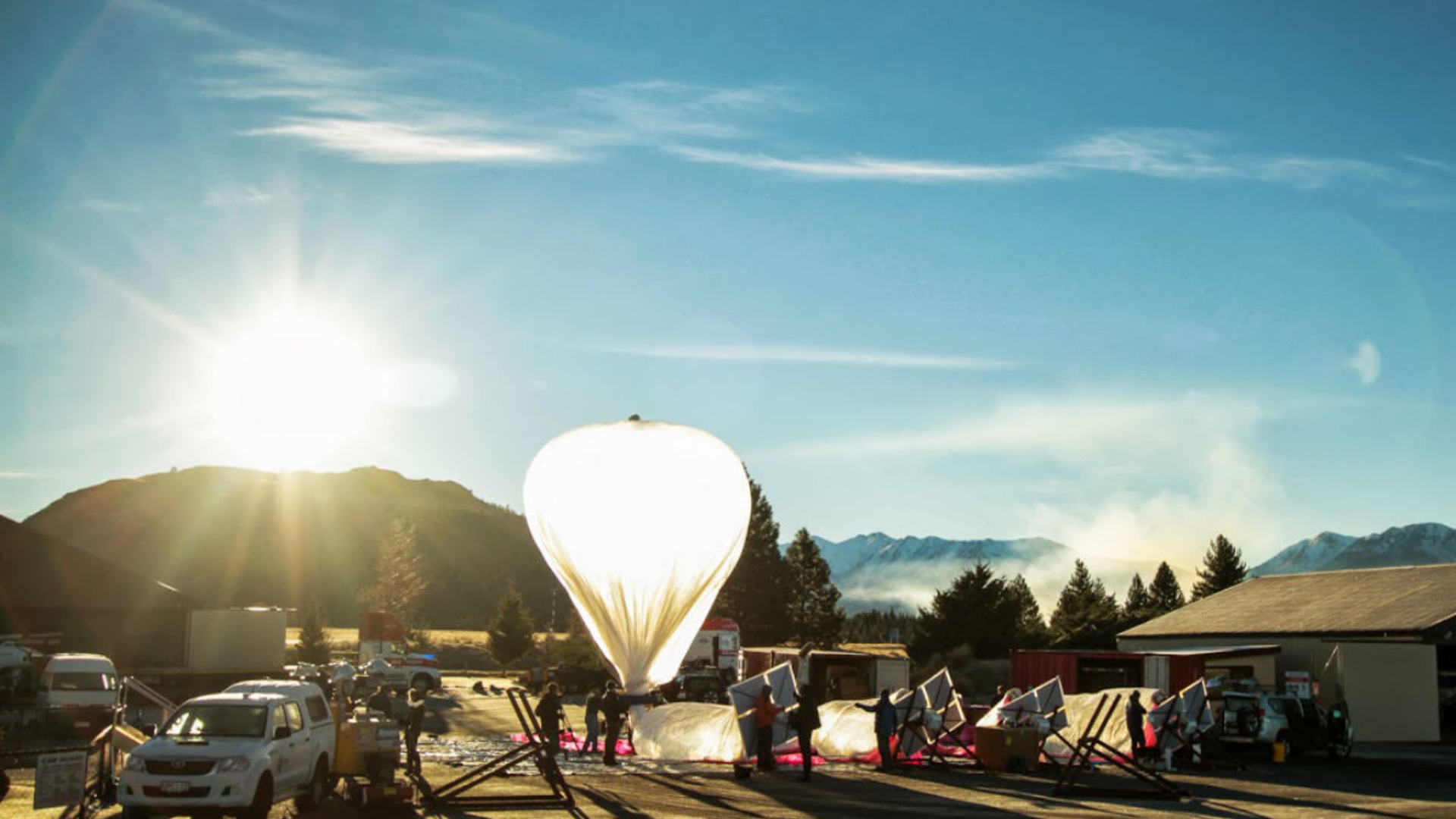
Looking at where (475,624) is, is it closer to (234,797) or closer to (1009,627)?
(1009,627)

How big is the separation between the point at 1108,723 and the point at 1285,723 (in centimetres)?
576

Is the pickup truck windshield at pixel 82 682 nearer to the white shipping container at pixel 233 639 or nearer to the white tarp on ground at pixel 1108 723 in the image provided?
the white shipping container at pixel 233 639

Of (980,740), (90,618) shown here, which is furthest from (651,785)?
(90,618)

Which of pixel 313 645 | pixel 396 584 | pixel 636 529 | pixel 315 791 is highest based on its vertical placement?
pixel 396 584

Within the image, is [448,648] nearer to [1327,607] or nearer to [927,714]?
[1327,607]

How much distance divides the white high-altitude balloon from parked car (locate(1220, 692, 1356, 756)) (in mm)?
14123

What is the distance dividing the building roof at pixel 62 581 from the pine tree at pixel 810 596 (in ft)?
146

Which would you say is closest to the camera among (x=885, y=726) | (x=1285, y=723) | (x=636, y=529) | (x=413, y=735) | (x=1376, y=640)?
(x=413, y=735)

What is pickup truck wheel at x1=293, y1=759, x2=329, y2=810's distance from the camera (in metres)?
19.8

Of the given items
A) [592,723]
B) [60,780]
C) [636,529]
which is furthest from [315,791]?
[636,529]

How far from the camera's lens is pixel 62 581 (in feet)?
192

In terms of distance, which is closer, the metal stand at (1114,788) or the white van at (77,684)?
the metal stand at (1114,788)

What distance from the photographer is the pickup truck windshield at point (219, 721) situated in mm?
18484

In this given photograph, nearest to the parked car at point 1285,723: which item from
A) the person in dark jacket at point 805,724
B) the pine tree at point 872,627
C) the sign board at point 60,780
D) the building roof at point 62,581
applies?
the person in dark jacket at point 805,724
